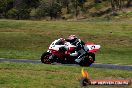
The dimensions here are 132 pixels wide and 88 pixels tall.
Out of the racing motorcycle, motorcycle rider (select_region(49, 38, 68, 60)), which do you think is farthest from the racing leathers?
motorcycle rider (select_region(49, 38, 68, 60))

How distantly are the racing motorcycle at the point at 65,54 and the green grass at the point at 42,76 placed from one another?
15.0 feet

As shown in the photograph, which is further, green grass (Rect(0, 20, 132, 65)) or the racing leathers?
green grass (Rect(0, 20, 132, 65))

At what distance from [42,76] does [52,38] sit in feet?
84.6

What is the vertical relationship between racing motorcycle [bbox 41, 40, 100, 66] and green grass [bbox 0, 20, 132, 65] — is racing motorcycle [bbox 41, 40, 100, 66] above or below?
above

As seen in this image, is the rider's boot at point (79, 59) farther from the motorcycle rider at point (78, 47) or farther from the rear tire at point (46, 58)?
the rear tire at point (46, 58)

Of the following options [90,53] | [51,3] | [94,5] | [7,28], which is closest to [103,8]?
[94,5]

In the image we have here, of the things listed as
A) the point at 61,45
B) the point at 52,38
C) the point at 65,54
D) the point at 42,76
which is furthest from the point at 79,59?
the point at 52,38

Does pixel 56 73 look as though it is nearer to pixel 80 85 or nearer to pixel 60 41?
pixel 80 85

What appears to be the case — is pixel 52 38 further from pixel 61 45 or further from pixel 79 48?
pixel 79 48

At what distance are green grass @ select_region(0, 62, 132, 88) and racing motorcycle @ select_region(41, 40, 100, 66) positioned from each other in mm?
4579

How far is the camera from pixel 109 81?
49.9ft

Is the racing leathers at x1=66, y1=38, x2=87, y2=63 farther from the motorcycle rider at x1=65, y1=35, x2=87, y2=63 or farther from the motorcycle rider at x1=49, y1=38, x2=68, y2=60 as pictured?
the motorcycle rider at x1=49, y1=38, x2=68, y2=60

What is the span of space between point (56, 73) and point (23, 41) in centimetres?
2388

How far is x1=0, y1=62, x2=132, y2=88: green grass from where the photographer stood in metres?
15.2
